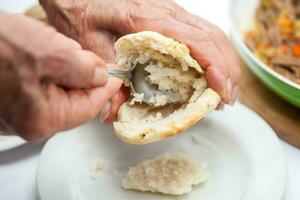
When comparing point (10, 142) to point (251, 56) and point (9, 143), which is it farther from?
point (251, 56)

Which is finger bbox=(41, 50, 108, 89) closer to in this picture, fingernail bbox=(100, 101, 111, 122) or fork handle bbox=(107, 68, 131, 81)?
fork handle bbox=(107, 68, 131, 81)

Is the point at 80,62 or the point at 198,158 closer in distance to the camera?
the point at 80,62

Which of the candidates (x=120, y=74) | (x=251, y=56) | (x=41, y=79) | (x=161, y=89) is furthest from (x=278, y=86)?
(x=41, y=79)

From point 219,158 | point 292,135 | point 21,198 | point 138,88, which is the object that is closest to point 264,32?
point 292,135

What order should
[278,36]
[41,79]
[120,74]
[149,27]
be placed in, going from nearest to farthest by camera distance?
1. [41,79]
2. [120,74]
3. [149,27]
4. [278,36]

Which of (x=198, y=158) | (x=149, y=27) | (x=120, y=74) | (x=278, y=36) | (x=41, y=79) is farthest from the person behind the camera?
(x=278, y=36)

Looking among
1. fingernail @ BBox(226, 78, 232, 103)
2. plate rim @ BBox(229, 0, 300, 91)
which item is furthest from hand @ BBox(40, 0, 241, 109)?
plate rim @ BBox(229, 0, 300, 91)

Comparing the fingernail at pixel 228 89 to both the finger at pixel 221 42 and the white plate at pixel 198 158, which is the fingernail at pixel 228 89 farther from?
the white plate at pixel 198 158
